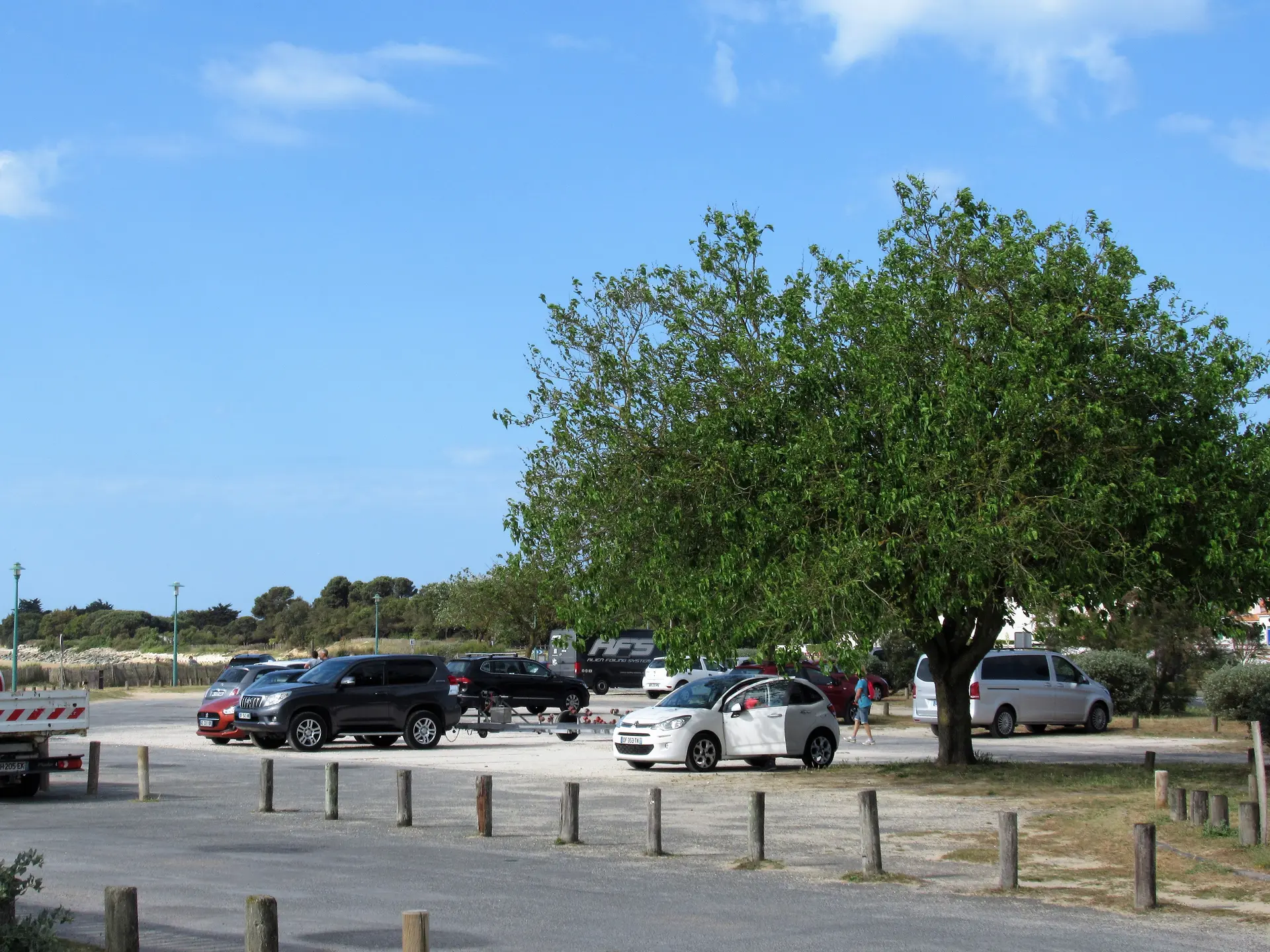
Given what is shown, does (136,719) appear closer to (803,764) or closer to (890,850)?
(803,764)

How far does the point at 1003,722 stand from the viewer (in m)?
32.0

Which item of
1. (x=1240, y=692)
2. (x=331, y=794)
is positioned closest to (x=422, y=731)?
(x=331, y=794)

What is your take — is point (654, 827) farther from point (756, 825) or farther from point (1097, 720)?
point (1097, 720)

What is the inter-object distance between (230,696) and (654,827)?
19.4m

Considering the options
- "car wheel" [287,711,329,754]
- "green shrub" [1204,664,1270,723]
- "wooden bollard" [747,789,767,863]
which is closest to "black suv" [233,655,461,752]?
"car wheel" [287,711,329,754]

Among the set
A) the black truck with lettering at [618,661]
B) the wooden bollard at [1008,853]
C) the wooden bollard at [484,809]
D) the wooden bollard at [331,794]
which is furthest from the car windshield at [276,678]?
the black truck with lettering at [618,661]

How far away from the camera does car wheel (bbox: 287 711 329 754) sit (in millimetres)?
27016

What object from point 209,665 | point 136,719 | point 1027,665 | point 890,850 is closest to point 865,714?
point 1027,665

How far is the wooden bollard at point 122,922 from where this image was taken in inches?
259

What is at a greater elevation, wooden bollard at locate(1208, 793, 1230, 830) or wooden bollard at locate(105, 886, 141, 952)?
wooden bollard at locate(105, 886, 141, 952)

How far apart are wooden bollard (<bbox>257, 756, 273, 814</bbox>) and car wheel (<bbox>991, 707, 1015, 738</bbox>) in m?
19.3

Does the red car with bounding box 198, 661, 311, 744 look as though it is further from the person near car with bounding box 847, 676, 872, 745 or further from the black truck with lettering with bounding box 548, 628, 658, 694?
the black truck with lettering with bounding box 548, 628, 658, 694

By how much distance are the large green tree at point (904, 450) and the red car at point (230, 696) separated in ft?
33.8

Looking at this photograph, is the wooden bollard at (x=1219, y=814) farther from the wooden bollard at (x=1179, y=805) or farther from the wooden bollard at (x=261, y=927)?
the wooden bollard at (x=261, y=927)
